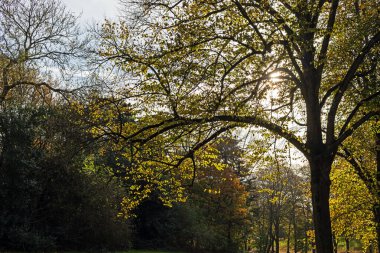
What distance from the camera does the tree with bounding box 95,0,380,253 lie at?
901 cm

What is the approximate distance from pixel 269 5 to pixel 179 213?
24.7 metres

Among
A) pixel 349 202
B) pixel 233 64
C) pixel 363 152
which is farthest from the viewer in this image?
pixel 349 202

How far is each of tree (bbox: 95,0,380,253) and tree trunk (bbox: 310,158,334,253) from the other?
0.02m

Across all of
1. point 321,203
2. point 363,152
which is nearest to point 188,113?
point 321,203

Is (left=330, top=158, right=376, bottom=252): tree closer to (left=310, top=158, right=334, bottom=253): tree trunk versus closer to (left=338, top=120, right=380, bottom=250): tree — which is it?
(left=338, top=120, right=380, bottom=250): tree

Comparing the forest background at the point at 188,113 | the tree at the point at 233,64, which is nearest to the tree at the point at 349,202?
the forest background at the point at 188,113

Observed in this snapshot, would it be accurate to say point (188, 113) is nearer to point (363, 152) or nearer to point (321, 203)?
point (321, 203)

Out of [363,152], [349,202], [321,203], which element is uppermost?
[363,152]

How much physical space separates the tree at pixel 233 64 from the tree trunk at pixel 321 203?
0.08 feet

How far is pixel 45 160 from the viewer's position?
20047 millimetres

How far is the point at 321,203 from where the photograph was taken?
9.67 meters

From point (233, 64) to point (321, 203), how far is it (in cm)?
417

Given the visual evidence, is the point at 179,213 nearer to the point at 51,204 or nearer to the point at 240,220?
the point at 240,220

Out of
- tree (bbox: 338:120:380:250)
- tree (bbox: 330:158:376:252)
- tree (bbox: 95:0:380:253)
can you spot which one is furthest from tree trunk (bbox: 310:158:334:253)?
tree (bbox: 330:158:376:252)
